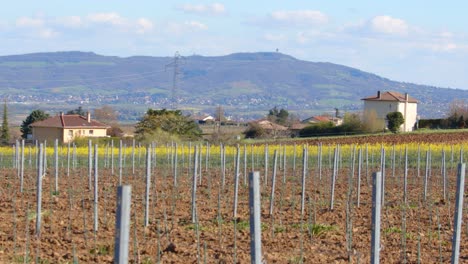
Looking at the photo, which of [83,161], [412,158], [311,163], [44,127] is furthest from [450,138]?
[44,127]

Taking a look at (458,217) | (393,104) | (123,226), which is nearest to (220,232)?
(458,217)

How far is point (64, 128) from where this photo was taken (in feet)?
232

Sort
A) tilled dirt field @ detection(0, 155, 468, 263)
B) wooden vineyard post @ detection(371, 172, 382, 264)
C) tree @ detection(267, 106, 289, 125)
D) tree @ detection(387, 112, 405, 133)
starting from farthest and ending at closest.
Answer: tree @ detection(267, 106, 289, 125), tree @ detection(387, 112, 405, 133), tilled dirt field @ detection(0, 155, 468, 263), wooden vineyard post @ detection(371, 172, 382, 264)

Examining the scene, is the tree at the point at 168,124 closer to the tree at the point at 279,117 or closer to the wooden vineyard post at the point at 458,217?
the tree at the point at 279,117

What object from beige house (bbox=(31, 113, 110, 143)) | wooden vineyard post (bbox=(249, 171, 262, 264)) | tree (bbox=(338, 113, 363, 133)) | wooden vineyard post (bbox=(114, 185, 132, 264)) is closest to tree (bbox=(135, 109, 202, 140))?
beige house (bbox=(31, 113, 110, 143))

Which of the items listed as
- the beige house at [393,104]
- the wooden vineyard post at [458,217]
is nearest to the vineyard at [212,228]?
the wooden vineyard post at [458,217]

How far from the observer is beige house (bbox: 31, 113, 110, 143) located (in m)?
71.1

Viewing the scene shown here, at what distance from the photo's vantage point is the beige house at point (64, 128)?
233ft

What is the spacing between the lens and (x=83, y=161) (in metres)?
38.4

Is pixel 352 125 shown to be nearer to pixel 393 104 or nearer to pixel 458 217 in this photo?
pixel 393 104

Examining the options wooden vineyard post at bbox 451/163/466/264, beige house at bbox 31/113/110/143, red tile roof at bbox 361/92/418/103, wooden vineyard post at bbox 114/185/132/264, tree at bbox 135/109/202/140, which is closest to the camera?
wooden vineyard post at bbox 114/185/132/264

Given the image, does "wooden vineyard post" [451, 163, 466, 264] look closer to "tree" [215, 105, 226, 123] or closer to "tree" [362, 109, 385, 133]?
"tree" [362, 109, 385, 133]

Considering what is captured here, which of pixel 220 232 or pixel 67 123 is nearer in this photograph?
pixel 220 232

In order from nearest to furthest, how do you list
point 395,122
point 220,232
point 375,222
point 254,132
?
point 375,222 < point 220,232 < point 395,122 < point 254,132
